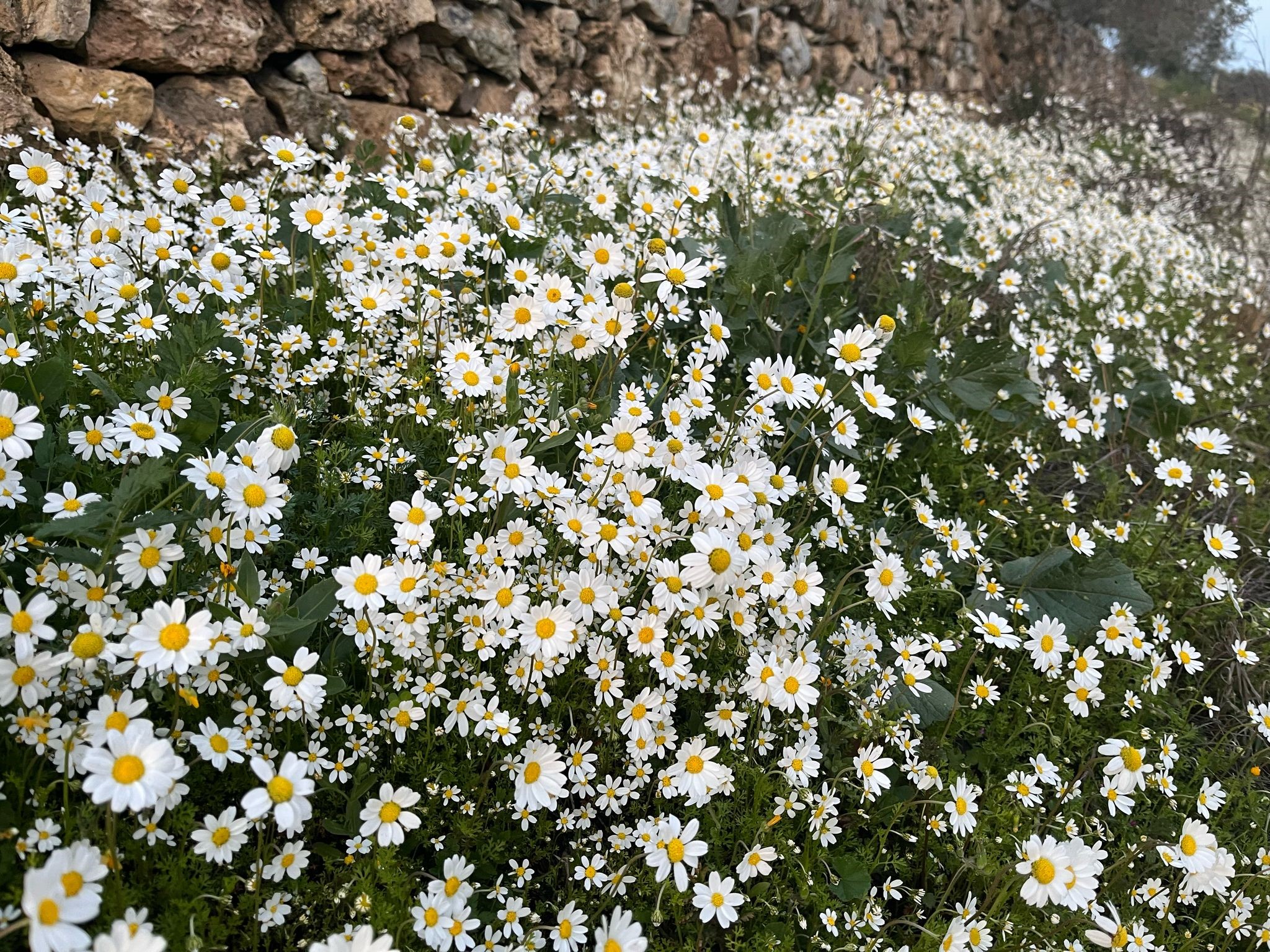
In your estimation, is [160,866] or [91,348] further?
[91,348]

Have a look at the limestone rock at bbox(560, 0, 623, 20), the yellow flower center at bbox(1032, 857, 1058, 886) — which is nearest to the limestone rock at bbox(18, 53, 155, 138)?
the limestone rock at bbox(560, 0, 623, 20)

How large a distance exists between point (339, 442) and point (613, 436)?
775 mm

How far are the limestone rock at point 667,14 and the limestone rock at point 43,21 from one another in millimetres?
3775

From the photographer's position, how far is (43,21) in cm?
325

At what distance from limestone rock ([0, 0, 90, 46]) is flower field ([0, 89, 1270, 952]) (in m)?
0.38

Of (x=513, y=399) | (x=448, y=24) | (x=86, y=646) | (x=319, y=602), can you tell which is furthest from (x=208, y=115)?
(x=86, y=646)

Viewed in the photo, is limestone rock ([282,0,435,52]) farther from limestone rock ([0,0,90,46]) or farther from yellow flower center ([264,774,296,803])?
yellow flower center ([264,774,296,803])

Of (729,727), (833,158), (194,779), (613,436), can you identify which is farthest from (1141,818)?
(833,158)

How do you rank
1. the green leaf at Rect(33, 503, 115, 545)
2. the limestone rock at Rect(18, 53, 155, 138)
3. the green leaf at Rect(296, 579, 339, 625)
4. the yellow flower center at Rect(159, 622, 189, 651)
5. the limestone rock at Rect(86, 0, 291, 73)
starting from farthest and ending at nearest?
the limestone rock at Rect(86, 0, 291, 73)
the limestone rock at Rect(18, 53, 155, 138)
the green leaf at Rect(296, 579, 339, 625)
the green leaf at Rect(33, 503, 115, 545)
the yellow flower center at Rect(159, 622, 189, 651)

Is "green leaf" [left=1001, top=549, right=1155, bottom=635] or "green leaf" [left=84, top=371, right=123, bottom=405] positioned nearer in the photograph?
"green leaf" [left=84, top=371, right=123, bottom=405]

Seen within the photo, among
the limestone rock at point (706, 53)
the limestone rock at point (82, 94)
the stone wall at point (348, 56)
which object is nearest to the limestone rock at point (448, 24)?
the stone wall at point (348, 56)

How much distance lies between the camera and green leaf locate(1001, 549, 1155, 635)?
2.64 metres

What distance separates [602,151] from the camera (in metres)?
4.77

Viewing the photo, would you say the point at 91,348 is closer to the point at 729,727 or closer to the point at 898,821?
the point at 729,727
